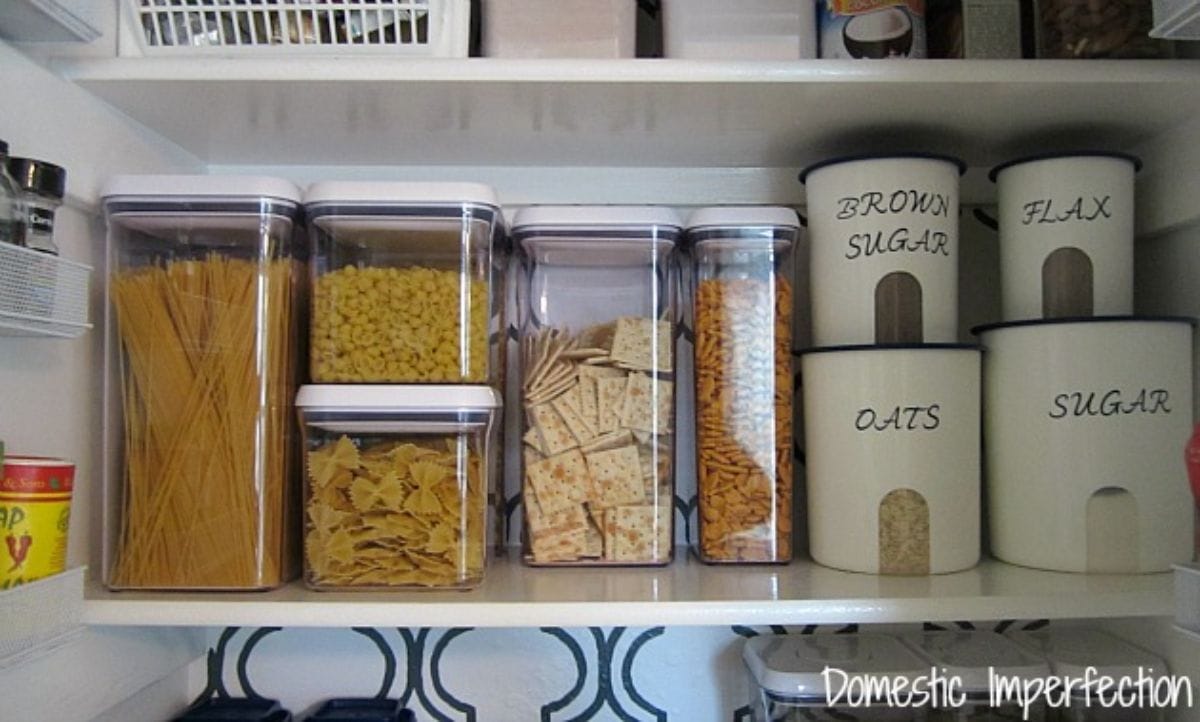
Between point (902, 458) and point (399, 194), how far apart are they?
0.52m

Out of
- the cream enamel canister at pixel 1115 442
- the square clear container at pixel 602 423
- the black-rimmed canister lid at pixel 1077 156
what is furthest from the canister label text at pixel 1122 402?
the square clear container at pixel 602 423

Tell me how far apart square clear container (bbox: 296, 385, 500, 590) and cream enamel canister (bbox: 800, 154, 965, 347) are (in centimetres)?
36

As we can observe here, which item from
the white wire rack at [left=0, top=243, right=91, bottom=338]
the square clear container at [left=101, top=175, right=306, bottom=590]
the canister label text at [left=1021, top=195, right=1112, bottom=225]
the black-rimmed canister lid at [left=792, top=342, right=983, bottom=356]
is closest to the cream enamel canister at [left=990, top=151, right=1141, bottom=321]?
the canister label text at [left=1021, top=195, right=1112, bottom=225]

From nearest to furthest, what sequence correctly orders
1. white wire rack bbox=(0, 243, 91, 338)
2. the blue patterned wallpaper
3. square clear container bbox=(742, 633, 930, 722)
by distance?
1. white wire rack bbox=(0, 243, 91, 338)
2. square clear container bbox=(742, 633, 930, 722)
3. the blue patterned wallpaper

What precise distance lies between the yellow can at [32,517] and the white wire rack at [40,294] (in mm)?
96

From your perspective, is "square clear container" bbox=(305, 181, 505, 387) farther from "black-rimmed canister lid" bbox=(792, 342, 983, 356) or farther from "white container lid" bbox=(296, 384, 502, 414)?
"black-rimmed canister lid" bbox=(792, 342, 983, 356)

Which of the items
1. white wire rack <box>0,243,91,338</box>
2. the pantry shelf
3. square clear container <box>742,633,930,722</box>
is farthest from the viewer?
square clear container <box>742,633,930,722</box>

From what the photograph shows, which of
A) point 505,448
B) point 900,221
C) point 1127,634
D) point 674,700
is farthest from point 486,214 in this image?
point 1127,634

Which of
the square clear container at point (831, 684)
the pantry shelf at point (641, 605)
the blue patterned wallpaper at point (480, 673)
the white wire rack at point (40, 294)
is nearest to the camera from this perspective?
the white wire rack at point (40, 294)

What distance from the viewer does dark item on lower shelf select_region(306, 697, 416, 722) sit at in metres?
0.97

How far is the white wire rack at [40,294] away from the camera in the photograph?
1.99ft

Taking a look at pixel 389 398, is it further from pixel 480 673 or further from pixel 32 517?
pixel 480 673

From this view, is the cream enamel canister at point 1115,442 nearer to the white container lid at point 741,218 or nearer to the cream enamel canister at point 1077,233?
the cream enamel canister at point 1077,233

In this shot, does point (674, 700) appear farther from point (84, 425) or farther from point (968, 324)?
point (84, 425)
